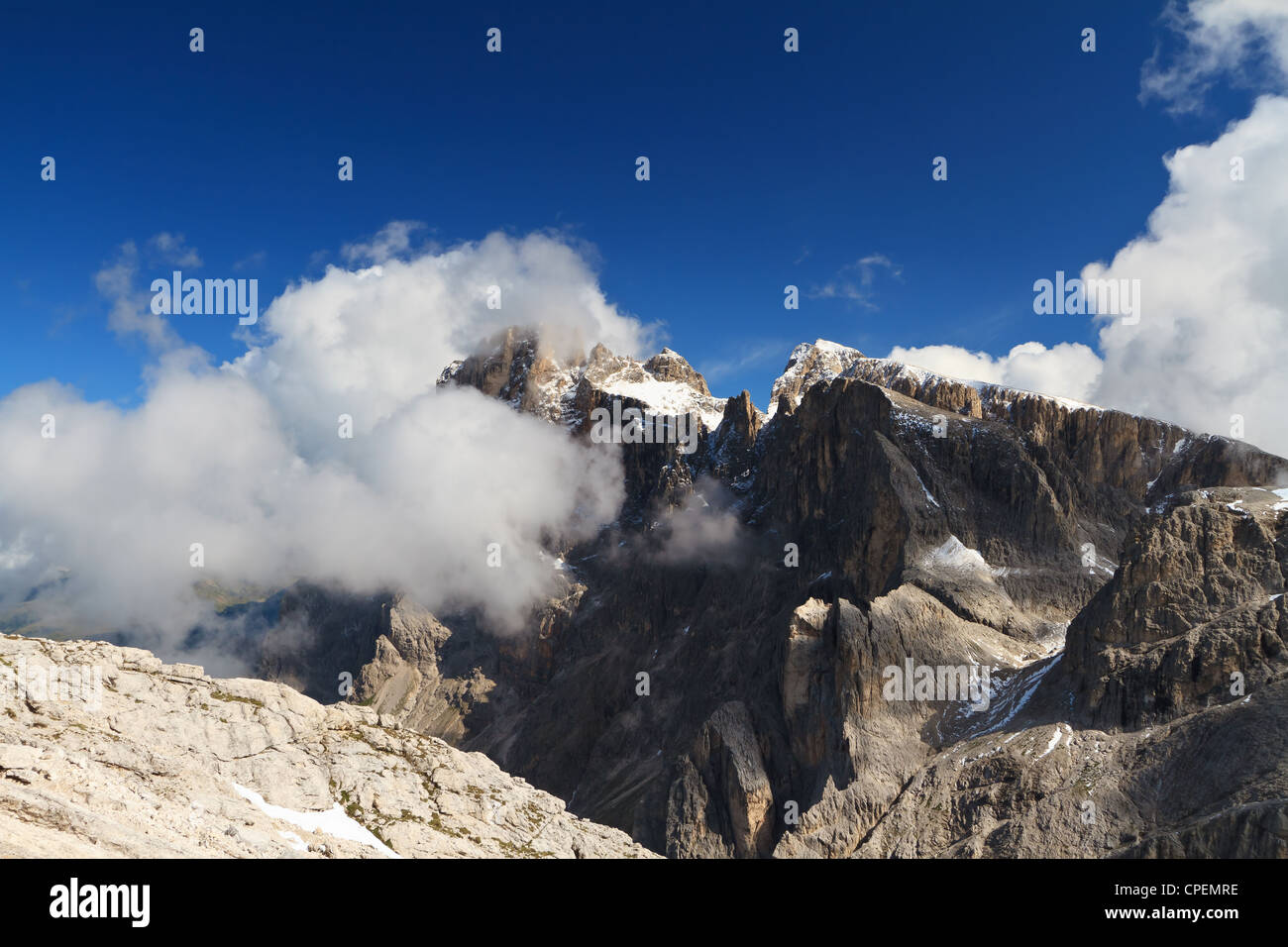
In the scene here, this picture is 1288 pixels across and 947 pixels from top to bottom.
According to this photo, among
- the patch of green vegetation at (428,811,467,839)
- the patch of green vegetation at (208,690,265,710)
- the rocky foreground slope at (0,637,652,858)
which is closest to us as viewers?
the rocky foreground slope at (0,637,652,858)

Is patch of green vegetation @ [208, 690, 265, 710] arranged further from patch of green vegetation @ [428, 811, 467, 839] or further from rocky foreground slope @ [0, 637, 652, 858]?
patch of green vegetation @ [428, 811, 467, 839]

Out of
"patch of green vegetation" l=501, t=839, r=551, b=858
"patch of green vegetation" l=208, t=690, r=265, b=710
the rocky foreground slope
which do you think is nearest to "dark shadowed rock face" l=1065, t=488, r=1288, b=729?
the rocky foreground slope

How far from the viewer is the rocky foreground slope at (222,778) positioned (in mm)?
39156

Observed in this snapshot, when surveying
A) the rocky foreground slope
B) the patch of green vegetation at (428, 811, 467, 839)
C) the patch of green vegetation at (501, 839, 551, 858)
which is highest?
the rocky foreground slope

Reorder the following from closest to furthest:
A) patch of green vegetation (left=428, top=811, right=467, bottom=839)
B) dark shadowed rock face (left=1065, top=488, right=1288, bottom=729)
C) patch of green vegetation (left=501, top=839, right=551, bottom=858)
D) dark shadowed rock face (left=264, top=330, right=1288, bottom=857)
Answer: patch of green vegetation (left=428, top=811, right=467, bottom=839) → patch of green vegetation (left=501, top=839, right=551, bottom=858) → dark shadowed rock face (left=264, top=330, right=1288, bottom=857) → dark shadowed rock face (left=1065, top=488, right=1288, bottom=729)

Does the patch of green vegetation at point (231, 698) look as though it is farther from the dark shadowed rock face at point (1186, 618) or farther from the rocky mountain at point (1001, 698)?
the dark shadowed rock face at point (1186, 618)

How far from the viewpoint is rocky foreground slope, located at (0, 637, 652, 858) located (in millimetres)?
39156

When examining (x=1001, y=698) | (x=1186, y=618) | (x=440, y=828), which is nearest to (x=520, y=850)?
(x=440, y=828)

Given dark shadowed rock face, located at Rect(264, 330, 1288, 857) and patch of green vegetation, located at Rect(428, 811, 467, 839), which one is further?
dark shadowed rock face, located at Rect(264, 330, 1288, 857)

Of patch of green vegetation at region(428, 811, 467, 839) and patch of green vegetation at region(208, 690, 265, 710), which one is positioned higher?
patch of green vegetation at region(208, 690, 265, 710)

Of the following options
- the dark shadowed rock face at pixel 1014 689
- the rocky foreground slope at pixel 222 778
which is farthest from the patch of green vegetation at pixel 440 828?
the dark shadowed rock face at pixel 1014 689
